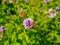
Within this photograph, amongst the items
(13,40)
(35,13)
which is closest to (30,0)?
(35,13)

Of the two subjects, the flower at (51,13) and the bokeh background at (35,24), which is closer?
the bokeh background at (35,24)

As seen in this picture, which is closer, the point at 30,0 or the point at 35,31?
the point at 35,31

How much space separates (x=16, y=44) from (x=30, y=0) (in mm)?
947

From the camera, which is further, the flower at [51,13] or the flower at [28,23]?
the flower at [51,13]

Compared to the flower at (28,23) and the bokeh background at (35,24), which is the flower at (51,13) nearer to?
the bokeh background at (35,24)

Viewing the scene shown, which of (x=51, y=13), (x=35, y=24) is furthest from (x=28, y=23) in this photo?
(x=51, y=13)

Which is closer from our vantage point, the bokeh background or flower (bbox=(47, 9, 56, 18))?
the bokeh background

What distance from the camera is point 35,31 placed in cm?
246

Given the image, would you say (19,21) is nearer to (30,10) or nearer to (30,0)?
(30,10)

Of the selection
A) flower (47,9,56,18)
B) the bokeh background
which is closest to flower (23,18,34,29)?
the bokeh background

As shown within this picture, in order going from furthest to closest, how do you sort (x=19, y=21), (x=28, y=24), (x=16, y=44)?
(x=19, y=21) < (x=28, y=24) < (x=16, y=44)

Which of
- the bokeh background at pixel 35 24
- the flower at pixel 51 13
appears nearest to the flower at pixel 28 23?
the bokeh background at pixel 35 24

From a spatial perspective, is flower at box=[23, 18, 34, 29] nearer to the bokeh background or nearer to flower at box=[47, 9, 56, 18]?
the bokeh background

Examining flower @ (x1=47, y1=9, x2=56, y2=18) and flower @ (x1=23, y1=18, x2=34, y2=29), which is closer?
flower @ (x1=23, y1=18, x2=34, y2=29)
